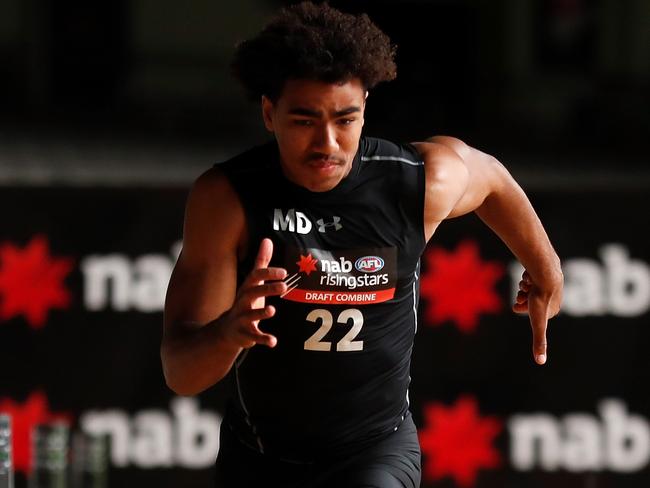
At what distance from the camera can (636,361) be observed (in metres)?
6.61

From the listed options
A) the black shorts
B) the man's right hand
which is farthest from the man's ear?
the black shorts

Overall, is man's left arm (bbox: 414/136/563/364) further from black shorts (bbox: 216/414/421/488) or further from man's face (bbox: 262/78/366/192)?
black shorts (bbox: 216/414/421/488)

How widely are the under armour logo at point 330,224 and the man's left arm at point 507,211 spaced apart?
0.33 metres

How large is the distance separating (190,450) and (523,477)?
172cm

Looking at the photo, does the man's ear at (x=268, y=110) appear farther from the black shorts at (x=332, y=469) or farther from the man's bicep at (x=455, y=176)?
the black shorts at (x=332, y=469)

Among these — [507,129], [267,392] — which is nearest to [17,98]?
[507,129]

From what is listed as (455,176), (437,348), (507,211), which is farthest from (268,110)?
(437,348)

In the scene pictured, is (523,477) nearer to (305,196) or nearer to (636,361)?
(636,361)

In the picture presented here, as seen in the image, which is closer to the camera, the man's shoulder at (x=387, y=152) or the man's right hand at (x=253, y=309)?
the man's right hand at (x=253, y=309)

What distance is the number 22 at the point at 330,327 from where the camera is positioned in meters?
3.56

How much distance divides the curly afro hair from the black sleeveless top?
25 cm

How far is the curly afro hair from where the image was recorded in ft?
11.1

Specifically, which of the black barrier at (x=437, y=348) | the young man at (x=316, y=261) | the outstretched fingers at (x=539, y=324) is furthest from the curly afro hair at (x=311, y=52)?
the black barrier at (x=437, y=348)

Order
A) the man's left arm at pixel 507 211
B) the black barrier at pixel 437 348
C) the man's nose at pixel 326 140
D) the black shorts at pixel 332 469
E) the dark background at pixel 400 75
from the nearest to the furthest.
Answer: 1. the man's nose at pixel 326 140
2. the black shorts at pixel 332 469
3. the man's left arm at pixel 507 211
4. the black barrier at pixel 437 348
5. the dark background at pixel 400 75
